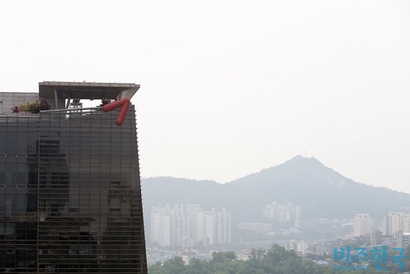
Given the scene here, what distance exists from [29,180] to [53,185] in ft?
3.50

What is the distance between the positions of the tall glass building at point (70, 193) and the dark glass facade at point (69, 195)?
43 mm

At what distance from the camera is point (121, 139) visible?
35531mm

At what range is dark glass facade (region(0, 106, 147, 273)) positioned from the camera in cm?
3475

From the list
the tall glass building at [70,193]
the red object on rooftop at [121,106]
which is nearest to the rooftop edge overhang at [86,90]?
the red object on rooftop at [121,106]

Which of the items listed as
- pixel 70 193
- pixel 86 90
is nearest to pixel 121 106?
pixel 86 90

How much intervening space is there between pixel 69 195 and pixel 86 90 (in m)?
6.04

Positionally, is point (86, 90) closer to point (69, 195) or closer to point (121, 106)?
point (121, 106)

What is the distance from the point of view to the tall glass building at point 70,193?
3475 cm


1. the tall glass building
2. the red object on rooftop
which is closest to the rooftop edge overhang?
the red object on rooftop

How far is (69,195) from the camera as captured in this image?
3500 centimetres

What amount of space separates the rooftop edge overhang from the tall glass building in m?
2.68

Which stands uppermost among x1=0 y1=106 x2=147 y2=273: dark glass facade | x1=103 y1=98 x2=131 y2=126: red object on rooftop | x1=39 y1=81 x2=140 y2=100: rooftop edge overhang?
x1=39 y1=81 x2=140 y2=100: rooftop edge overhang

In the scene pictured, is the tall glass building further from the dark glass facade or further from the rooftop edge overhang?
the rooftop edge overhang

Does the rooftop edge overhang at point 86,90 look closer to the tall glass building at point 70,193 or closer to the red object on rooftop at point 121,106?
the red object on rooftop at point 121,106
